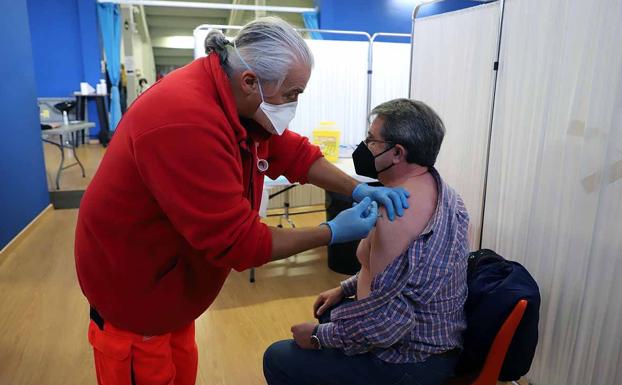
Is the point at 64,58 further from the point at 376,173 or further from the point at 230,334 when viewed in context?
the point at 376,173

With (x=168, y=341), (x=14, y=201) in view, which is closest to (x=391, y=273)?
(x=168, y=341)

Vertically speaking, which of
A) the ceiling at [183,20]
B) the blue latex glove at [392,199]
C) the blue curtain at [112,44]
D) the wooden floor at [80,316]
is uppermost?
the ceiling at [183,20]

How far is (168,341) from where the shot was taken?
113 cm

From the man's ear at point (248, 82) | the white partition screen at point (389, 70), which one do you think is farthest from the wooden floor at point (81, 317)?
the white partition screen at point (389, 70)

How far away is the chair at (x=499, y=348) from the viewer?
105 centimetres

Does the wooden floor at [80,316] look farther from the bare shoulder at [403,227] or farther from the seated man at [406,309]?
the bare shoulder at [403,227]

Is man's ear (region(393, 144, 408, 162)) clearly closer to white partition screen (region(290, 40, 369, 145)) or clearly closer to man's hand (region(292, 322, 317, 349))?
man's hand (region(292, 322, 317, 349))

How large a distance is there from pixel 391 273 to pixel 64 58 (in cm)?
807

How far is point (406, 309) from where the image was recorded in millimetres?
1064

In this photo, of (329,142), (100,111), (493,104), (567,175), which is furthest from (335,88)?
(100,111)

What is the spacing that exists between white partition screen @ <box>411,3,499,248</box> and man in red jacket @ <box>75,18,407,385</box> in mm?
1246

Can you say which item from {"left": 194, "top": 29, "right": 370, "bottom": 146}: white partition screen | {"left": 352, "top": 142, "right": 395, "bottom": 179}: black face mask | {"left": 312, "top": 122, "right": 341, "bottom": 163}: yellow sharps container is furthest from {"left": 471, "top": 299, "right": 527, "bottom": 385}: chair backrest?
{"left": 194, "top": 29, "right": 370, "bottom": 146}: white partition screen

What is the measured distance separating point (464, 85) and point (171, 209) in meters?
1.95

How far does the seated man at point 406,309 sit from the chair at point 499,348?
8 centimetres
